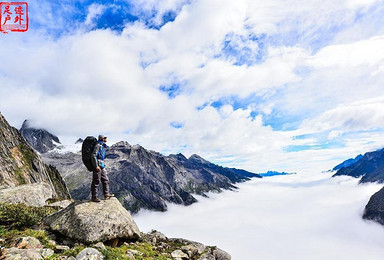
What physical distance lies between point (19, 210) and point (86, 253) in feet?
28.8

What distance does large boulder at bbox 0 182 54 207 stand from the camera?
1988 centimetres

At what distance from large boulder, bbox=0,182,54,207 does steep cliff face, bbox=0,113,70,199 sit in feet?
186

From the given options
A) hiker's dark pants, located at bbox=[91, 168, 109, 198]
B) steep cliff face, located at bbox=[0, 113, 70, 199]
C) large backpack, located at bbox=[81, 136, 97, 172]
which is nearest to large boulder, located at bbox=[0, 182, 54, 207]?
hiker's dark pants, located at bbox=[91, 168, 109, 198]

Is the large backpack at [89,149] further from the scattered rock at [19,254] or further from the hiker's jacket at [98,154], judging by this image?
the scattered rock at [19,254]

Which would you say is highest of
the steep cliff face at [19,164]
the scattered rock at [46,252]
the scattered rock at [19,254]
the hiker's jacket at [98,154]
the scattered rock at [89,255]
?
the steep cliff face at [19,164]

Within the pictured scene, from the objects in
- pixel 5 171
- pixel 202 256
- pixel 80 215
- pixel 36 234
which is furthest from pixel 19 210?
pixel 5 171

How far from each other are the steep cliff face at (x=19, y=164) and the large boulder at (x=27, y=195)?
56.6 metres

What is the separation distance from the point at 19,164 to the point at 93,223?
102 meters

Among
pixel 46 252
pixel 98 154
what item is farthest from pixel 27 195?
pixel 46 252

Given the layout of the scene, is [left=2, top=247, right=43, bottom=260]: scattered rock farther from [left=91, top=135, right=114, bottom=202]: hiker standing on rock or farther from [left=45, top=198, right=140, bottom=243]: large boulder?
[left=91, top=135, right=114, bottom=202]: hiker standing on rock

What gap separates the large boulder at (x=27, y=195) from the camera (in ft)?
65.2

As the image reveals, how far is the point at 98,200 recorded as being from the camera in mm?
17188

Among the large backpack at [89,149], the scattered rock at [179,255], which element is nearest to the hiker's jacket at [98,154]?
the large backpack at [89,149]

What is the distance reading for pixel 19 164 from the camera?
90125mm
